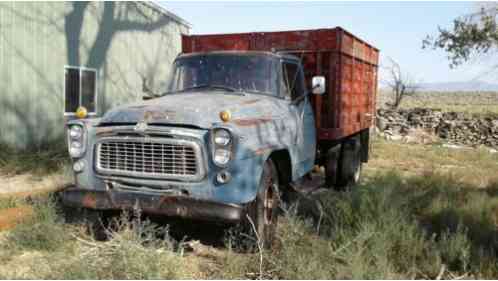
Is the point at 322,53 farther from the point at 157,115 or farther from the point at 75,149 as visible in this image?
the point at 75,149

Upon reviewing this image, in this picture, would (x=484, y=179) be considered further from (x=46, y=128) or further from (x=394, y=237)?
(x=46, y=128)

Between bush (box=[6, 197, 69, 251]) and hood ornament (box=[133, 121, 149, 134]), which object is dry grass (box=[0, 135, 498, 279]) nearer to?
bush (box=[6, 197, 69, 251])

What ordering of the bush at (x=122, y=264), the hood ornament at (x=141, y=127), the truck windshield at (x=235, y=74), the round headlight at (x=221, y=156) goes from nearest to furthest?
the bush at (x=122, y=264), the round headlight at (x=221, y=156), the hood ornament at (x=141, y=127), the truck windshield at (x=235, y=74)

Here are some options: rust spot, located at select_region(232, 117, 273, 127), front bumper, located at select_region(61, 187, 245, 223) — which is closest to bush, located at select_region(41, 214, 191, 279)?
front bumper, located at select_region(61, 187, 245, 223)

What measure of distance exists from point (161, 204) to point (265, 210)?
3.86 ft

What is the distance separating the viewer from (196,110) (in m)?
4.69

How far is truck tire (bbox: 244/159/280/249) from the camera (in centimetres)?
471

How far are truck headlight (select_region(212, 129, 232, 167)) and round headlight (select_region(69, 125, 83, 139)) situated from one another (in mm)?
1520

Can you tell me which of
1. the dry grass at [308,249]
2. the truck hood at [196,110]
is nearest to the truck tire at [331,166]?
the dry grass at [308,249]

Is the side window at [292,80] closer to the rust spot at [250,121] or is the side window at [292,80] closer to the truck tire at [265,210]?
the rust spot at [250,121]

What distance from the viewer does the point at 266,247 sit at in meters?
4.90

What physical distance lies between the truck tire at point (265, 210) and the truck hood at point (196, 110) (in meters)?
A: 0.62

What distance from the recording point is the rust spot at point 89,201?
4.69 metres

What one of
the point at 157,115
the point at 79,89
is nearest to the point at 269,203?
the point at 157,115
